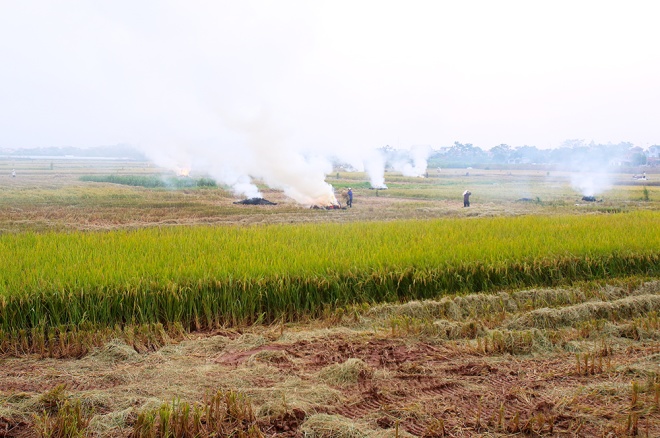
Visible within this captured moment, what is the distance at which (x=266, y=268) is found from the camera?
691cm

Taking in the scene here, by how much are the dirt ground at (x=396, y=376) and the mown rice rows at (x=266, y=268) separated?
0.57 meters

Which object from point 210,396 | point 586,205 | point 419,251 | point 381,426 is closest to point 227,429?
point 210,396

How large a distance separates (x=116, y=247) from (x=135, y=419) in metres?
5.06

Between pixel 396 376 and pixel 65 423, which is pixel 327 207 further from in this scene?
pixel 65 423

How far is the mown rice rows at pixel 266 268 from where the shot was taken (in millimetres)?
5988

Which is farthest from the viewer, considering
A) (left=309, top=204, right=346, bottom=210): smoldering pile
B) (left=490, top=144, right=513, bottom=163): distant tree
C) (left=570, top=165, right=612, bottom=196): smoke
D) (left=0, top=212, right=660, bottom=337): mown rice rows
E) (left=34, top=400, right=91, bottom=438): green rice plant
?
(left=490, top=144, right=513, bottom=163): distant tree

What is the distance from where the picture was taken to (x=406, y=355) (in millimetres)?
5074

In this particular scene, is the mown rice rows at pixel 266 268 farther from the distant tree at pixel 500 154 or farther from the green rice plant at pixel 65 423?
the distant tree at pixel 500 154

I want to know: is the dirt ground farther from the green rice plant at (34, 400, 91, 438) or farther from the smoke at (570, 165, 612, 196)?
the smoke at (570, 165, 612, 196)

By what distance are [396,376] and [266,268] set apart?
2.75m

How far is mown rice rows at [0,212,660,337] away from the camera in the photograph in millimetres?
5988

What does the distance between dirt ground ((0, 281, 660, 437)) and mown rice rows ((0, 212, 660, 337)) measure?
1.88 ft

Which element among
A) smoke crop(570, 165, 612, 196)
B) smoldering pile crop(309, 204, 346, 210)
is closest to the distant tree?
smoke crop(570, 165, 612, 196)

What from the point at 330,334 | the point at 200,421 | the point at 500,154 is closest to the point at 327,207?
the point at 330,334
